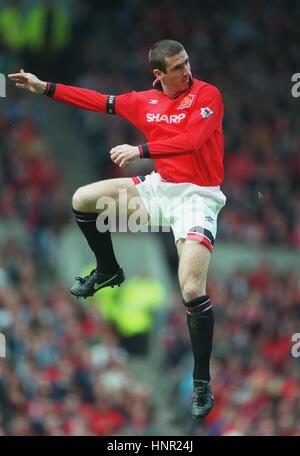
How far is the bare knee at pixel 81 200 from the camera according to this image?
10.8 metres

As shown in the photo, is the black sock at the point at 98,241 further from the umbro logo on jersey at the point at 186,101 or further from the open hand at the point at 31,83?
the umbro logo on jersey at the point at 186,101

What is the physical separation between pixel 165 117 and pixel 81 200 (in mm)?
979

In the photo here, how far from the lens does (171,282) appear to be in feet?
68.9

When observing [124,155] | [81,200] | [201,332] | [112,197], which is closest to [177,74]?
[124,155]

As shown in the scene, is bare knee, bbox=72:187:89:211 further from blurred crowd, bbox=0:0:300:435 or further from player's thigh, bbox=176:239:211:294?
blurred crowd, bbox=0:0:300:435

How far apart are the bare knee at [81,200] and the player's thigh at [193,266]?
3.18 feet

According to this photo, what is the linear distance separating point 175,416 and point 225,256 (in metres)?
3.74

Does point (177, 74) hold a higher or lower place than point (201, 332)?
higher

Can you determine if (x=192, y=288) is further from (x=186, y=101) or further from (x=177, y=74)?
(x=177, y=74)

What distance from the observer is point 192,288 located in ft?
34.0

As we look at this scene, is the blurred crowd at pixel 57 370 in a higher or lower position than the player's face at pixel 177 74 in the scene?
lower

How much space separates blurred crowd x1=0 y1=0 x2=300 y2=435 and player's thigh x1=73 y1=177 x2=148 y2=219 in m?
3.90

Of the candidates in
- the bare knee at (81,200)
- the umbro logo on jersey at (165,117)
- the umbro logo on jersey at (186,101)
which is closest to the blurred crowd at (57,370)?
the bare knee at (81,200)

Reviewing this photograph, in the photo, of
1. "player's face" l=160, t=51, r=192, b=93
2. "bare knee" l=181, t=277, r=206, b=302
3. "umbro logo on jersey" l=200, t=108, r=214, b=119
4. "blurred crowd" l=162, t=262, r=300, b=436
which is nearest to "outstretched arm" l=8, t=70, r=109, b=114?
"player's face" l=160, t=51, r=192, b=93
